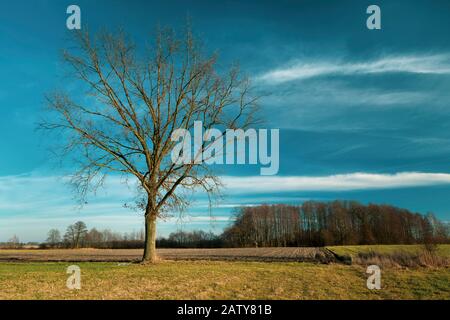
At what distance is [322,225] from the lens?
11444 cm

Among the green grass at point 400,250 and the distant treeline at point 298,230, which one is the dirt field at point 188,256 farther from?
the distant treeline at point 298,230

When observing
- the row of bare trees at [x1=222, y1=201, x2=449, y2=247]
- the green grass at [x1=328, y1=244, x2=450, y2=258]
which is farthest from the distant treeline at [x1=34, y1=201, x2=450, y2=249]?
the green grass at [x1=328, y1=244, x2=450, y2=258]

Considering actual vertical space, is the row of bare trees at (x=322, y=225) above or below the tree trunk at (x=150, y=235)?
below

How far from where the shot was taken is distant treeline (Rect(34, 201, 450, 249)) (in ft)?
264

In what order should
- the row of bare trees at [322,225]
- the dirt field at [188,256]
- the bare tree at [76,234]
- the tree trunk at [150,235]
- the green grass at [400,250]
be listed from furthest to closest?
the bare tree at [76,234] < the row of bare trees at [322,225] < the dirt field at [188,256] < the green grass at [400,250] < the tree trunk at [150,235]

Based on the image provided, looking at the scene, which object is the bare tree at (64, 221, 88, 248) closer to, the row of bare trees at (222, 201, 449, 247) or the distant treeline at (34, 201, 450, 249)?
the distant treeline at (34, 201, 450, 249)

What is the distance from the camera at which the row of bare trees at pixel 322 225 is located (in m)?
78.2

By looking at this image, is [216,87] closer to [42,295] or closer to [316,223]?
[42,295]

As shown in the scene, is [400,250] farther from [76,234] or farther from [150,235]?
[76,234]

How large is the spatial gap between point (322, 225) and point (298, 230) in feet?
31.4

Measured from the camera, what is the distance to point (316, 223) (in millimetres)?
117625

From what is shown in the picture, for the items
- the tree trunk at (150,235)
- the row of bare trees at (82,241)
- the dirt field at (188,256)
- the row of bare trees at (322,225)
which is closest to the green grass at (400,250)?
the dirt field at (188,256)

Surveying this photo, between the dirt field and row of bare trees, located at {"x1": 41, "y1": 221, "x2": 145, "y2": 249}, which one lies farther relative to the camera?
row of bare trees, located at {"x1": 41, "y1": 221, "x2": 145, "y2": 249}
